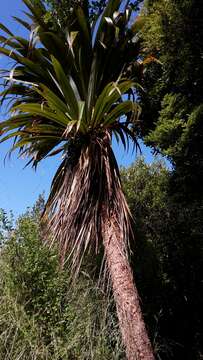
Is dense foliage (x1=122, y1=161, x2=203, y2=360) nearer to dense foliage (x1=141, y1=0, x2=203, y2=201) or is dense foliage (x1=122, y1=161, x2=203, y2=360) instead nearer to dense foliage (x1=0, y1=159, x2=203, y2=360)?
dense foliage (x1=0, y1=159, x2=203, y2=360)

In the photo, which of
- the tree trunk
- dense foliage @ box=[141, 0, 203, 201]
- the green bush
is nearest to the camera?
the tree trunk

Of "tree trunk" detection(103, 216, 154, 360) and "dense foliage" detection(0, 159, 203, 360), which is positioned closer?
"tree trunk" detection(103, 216, 154, 360)

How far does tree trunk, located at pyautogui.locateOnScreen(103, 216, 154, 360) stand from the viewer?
3314 mm

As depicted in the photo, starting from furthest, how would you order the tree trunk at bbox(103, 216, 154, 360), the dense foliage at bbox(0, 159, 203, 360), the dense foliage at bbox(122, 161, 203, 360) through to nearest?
the dense foliage at bbox(122, 161, 203, 360) → the dense foliage at bbox(0, 159, 203, 360) → the tree trunk at bbox(103, 216, 154, 360)

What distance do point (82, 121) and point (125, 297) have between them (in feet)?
6.01

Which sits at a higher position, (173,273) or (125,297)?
(173,273)

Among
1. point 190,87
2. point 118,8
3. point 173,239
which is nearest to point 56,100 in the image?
point 118,8

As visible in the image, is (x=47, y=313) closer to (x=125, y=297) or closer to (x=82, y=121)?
(x=125, y=297)

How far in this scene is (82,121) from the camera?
167 inches

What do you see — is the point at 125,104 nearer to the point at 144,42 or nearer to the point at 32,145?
the point at 32,145

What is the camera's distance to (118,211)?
4070mm

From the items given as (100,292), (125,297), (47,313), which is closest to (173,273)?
(47,313)

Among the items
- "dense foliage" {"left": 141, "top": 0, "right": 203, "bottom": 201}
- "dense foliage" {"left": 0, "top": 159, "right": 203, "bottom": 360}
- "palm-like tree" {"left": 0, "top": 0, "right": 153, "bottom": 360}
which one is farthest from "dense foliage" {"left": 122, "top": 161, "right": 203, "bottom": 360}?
"palm-like tree" {"left": 0, "top": 0, "right": 153, "bottom": 360}

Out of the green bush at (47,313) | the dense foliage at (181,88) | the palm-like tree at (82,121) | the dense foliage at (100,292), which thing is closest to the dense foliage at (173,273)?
the dense foliage at (100,292)
